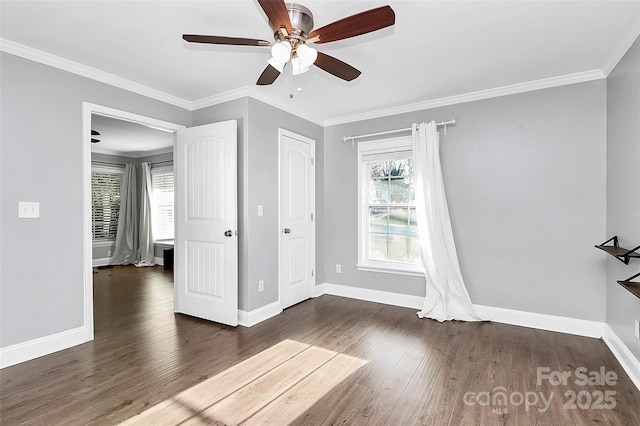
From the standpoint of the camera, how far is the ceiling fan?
1.63m

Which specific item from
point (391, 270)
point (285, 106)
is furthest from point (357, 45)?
point (391, 270)

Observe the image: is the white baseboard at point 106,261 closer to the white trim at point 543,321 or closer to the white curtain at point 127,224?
the white curtain at point 127,224

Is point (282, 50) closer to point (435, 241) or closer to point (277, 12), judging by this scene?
point (277, 12)

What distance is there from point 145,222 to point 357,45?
21.4ft

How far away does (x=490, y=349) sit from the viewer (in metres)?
2.83

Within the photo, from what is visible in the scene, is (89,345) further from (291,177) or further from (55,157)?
(291,177)

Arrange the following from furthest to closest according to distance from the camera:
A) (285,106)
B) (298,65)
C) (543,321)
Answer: (285,106) → (543,321) → (298,65)

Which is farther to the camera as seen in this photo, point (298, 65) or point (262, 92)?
point (262, 92)

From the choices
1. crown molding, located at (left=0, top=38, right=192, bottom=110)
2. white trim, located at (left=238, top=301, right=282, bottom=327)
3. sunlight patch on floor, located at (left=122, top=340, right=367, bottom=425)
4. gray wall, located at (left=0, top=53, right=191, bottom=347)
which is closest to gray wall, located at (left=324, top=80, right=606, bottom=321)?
white trim, located at (left=238, top=301, right=282, bottom=327)

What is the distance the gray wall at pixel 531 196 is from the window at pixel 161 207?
18.6ft

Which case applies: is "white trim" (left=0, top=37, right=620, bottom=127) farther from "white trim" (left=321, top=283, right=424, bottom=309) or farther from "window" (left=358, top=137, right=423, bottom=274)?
"white trim" (left=321, top=283, right=424, bottom=309)

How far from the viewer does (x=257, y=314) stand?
11.6ft

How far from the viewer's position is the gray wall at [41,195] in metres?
2.51

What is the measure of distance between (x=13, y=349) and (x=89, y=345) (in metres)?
0.51
